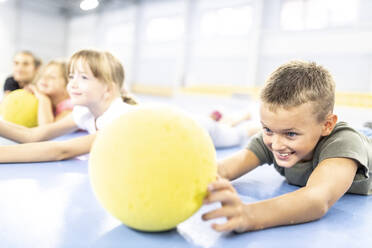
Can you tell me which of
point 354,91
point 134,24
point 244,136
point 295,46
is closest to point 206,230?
point 244,136

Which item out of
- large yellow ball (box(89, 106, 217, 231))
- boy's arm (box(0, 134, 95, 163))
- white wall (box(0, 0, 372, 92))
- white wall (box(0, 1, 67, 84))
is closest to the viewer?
large yellow ball (box(89, 106, 217, 231))

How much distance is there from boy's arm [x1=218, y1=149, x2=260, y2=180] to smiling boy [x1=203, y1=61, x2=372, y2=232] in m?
0.27

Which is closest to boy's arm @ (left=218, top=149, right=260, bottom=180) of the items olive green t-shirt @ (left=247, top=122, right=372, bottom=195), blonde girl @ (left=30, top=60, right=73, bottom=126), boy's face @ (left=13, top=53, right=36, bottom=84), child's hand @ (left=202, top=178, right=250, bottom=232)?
olive green t-shirt @ (left=247, top=122, right=372, bottom=195)

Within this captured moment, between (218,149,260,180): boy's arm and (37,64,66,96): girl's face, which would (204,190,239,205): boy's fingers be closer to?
(218,149,260,180): boy's arm

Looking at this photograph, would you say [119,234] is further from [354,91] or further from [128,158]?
[354,91]

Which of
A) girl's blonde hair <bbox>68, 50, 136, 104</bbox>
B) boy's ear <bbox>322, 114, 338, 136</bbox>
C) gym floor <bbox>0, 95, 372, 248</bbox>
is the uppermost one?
girl's blonde hair <bbox>68, 50, 136, 104</bbox>

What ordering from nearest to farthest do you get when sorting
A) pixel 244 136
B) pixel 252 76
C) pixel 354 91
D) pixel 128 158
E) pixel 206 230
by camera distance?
pixel 128 158, pixel 206 230, pixel 244 136, pixel 354 91, pixel 252 76

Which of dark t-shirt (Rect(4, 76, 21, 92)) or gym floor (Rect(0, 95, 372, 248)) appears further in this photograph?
dark t-shirt (Rect(4, 76, 21, 92))

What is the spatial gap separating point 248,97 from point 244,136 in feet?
17.0

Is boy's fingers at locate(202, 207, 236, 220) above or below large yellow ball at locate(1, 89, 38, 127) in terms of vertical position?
below

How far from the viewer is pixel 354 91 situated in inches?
297

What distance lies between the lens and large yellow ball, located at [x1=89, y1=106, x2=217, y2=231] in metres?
0.88

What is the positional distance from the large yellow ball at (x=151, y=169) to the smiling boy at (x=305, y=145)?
97 mm

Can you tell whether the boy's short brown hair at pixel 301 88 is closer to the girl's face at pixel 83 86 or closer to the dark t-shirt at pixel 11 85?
the girl's face at pixel 83 86
